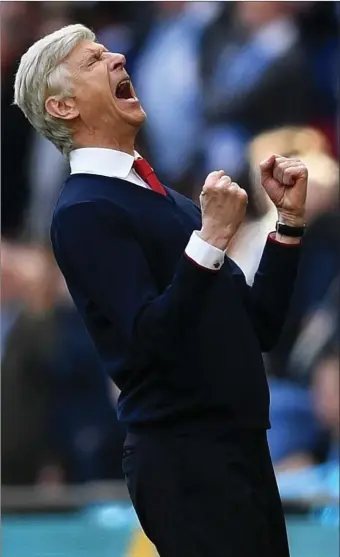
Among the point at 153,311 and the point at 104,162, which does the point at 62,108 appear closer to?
the point at 104,162

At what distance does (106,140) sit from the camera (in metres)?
2.38

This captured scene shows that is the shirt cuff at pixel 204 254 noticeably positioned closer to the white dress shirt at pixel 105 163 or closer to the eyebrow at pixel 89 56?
the white dress shirt at pixel 105 163

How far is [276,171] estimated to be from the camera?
2.41 meters

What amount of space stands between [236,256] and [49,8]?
2.61 metres

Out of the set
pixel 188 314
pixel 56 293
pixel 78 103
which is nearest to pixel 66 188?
pixel 78 103

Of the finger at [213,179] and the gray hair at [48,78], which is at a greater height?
the gray hair at [48,78]

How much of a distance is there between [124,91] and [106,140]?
0.38 feet

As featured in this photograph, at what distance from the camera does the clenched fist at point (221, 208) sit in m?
2.17

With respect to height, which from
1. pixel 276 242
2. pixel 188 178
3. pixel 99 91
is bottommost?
pixel 188 178

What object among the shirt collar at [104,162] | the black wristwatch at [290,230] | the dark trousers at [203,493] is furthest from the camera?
the black wristwatch at [290,230]

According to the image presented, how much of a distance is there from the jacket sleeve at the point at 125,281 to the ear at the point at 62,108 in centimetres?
23

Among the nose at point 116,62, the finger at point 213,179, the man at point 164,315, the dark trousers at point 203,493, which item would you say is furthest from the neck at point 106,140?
the dark trousers at point 203,493

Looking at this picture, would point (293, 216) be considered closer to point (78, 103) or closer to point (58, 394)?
point (78, 103)

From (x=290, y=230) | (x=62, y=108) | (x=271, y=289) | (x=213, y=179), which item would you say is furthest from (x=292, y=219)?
(x=62, y=108)
